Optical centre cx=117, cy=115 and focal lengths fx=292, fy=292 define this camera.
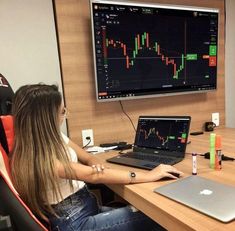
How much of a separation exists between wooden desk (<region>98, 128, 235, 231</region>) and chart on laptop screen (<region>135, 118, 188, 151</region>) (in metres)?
0.11

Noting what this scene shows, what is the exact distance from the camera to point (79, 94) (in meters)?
2.05

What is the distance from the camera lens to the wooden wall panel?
1976 mm

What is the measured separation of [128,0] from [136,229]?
5.00 feet

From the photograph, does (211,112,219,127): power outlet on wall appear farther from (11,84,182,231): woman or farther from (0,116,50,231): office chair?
(0,116,50,231): office chair

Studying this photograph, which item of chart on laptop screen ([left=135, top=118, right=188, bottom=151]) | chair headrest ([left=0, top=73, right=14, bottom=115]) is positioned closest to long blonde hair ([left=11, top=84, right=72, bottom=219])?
chair headrest ([left=0, top=73, right=14, bottom=115])

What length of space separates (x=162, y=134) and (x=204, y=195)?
68 centimetres

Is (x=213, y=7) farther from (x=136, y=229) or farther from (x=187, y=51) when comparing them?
(x=136, y=229)

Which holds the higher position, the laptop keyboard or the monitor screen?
the monitor screen

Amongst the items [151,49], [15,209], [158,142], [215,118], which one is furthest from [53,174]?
[215,118]

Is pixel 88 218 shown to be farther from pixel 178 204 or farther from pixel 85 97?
pixel 85 97

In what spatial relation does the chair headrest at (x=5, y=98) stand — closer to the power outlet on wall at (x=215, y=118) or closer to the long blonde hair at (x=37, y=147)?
the long blonde hair at (x=37, y=147)

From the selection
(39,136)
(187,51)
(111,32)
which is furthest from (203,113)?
(39,136)

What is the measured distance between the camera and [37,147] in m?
1.25

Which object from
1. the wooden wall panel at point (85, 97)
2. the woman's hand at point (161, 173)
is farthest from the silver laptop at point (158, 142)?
the wooden wall panel at point (85, 97)
